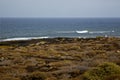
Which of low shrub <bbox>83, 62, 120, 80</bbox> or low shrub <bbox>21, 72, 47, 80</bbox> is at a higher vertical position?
low shrub <bbox>83, 62, 120, 80</bbox>

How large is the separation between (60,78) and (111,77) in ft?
13.3

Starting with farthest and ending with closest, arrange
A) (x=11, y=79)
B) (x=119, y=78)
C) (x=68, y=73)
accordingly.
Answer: (x=68, y=73), (x=11, y=79), (x=119, y=78)

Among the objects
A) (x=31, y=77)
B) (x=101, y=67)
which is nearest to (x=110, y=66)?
(x=101, y=67)

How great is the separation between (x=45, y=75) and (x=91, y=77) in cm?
342

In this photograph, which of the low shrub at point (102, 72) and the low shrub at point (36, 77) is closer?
the low shrub at point (102, 72)

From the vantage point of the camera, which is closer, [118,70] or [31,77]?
[118,70]

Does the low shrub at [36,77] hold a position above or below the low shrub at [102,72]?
below

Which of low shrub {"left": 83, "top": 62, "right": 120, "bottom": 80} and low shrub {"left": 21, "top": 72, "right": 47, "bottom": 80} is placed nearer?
low shrub {"left": 83, "top": 62, "right": 120, "bottom": 80}

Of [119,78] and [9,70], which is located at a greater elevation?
[119,78]

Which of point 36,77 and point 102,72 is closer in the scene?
point 102,72

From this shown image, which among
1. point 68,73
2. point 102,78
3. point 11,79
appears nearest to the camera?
point 102,78

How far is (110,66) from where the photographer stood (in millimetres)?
15117

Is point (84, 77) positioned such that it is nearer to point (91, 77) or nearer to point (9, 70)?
point (91, 77)

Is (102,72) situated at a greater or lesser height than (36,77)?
greater
